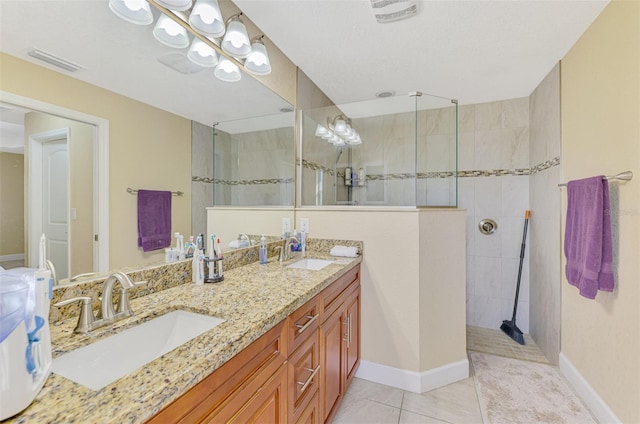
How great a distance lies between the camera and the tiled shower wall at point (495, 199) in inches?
115

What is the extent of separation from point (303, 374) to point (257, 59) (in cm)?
183

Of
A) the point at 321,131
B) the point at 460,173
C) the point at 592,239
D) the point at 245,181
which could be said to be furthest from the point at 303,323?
the point at 460,173

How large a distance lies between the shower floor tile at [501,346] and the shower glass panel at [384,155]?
145 centimetres

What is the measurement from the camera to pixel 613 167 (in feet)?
5.17

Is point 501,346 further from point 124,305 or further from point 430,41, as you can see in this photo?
point 124,305

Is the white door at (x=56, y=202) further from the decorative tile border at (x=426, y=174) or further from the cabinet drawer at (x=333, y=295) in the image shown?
the cabinet drawer at (x=333, y=295)

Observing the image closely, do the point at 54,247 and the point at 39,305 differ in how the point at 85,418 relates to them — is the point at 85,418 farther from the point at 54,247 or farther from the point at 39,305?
the point at 54,247

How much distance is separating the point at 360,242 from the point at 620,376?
63.0 inches

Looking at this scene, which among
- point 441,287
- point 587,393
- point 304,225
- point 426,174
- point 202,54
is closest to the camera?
point 202,54

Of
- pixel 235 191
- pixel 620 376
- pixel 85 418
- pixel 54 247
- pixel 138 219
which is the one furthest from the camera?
pixel 235 191

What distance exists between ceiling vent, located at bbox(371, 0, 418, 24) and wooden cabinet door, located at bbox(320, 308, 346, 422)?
71.0 inches

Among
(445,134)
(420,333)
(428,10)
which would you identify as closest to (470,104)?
(445,134)

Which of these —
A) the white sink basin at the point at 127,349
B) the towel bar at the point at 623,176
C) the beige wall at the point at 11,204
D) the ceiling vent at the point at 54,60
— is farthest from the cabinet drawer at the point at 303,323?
the towel bar at the point at 623,176

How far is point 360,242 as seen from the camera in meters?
2.10
